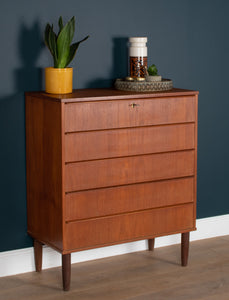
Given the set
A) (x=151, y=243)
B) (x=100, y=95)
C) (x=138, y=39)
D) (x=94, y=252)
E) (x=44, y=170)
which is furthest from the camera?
(x=151, y=243)

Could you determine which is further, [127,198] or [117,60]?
[117,60]

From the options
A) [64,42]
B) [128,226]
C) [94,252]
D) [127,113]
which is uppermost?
[64,42]

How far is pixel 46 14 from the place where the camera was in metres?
2.72

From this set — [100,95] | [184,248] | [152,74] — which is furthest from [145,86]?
[184,248]

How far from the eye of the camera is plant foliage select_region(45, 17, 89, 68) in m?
2.55

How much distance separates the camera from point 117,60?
2.96 meters

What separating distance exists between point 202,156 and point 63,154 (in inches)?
46.2

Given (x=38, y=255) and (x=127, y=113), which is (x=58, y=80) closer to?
(x=127, y=113)

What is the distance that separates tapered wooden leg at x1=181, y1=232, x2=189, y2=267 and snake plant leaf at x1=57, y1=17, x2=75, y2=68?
113cm

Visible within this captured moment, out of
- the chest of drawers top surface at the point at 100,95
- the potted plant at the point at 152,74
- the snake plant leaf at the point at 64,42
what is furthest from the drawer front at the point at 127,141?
the snake plant leaf at the point at 64,42

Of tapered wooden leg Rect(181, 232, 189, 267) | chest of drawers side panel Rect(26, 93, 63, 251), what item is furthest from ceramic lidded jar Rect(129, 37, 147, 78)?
tapered wooden leg Rect(181, 232, 189, 267)

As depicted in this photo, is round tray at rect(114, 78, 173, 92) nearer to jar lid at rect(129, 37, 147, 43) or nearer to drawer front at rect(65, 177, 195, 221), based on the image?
jar lid at rect(129, 37, 147, 43)

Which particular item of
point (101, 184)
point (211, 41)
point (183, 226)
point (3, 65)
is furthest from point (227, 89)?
point (3, 65)

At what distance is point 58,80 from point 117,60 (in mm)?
499
